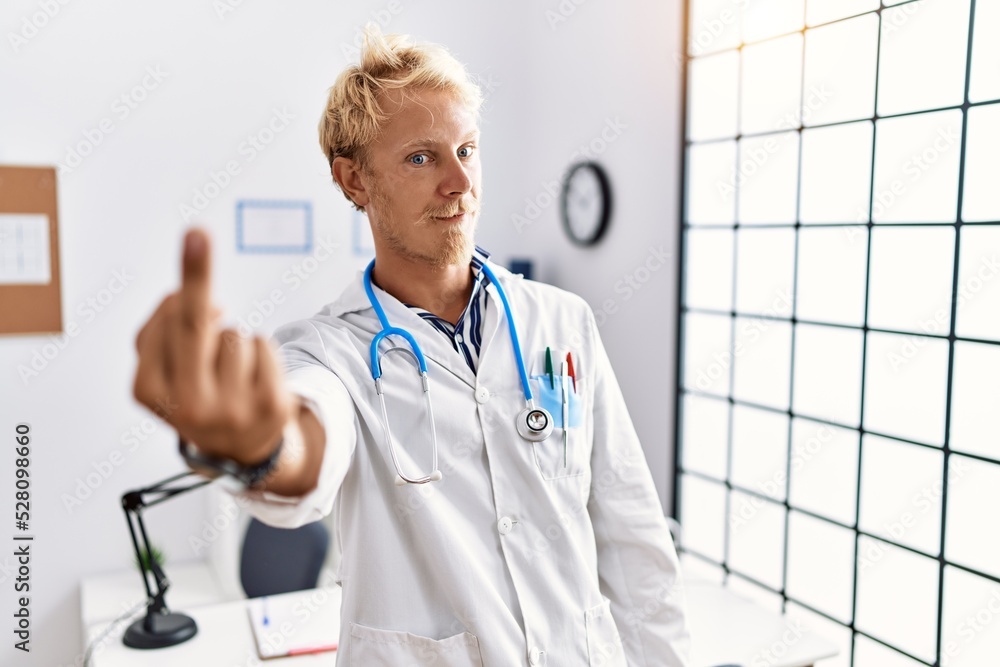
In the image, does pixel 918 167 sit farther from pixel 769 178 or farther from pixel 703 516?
pixel 703 516

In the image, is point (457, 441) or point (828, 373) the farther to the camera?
point (828, 373)

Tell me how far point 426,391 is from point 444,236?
25 centimetres

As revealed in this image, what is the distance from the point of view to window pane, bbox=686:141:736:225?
2.80 meters

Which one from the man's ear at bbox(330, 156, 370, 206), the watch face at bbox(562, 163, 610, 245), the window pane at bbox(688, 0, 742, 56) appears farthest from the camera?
the watch face at bbox(562, 163, 610, 245)

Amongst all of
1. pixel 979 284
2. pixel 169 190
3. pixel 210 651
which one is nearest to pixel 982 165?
pixel 979 284

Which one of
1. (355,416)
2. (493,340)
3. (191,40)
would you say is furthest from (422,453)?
(191,40)

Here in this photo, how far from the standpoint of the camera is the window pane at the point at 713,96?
279cm

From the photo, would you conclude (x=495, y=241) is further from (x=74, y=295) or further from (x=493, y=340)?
(x=493, y=340)

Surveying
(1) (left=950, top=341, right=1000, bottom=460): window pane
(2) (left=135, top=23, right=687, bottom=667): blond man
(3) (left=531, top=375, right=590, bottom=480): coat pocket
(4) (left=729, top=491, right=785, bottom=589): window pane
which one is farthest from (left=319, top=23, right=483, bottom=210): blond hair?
(4) (left=729, top=491, right=785, bottom=589): window pane

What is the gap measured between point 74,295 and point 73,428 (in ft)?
1.81

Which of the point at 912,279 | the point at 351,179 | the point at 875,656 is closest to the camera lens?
the point at 351,179

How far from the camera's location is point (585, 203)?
11.5 feet

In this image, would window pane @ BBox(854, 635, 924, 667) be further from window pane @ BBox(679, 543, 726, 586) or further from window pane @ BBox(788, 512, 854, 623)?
window pane @ BBox(679, 543, 726, 586)

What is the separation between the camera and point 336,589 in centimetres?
220
